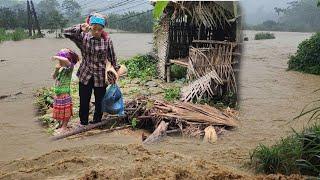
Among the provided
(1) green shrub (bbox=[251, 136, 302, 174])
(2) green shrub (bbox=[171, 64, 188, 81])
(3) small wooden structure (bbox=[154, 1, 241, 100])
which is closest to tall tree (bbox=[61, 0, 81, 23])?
(3) small wooden structure (bbox=[154, 1, 241, 100])

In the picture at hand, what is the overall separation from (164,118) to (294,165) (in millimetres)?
2475

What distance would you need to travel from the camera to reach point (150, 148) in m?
5.62

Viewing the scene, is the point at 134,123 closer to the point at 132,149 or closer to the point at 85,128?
the point at 85,128

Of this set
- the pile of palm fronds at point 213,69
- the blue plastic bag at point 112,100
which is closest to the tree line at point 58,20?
the pile of palm fronds at point 213,69

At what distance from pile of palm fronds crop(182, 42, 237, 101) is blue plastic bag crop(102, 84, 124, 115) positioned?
2641 millimetres

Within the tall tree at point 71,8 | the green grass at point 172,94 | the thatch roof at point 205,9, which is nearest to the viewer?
the green grass at point 172,94

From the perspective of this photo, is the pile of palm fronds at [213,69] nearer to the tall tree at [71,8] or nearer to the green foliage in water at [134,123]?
the green foliage in water at [134,123]

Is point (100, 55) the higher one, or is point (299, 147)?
point (100, 55)

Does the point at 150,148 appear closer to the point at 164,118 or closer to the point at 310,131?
the point at 164,118

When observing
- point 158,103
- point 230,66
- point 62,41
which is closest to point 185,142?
point 158,103

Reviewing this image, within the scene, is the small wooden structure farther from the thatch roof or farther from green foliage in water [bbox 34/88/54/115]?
green foliage in water [bbox 34/88/54/115]

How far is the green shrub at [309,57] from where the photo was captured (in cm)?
1401

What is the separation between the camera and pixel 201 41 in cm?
1027

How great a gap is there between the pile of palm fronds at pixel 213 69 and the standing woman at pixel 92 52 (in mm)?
3087
